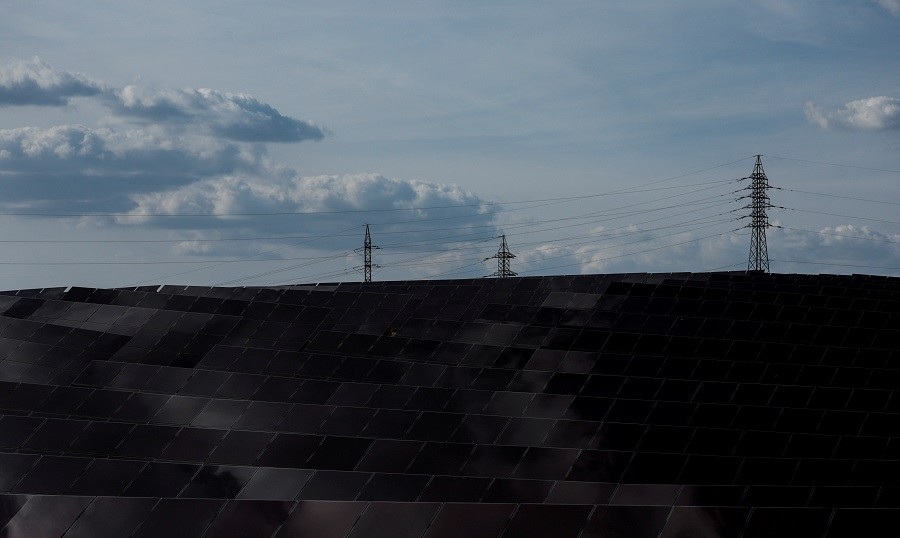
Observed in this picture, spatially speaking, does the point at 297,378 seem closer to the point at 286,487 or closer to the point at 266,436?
the point at 266,436

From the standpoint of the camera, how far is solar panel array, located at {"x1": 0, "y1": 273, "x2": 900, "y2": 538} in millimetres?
20312

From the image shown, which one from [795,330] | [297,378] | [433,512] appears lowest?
[795,330]

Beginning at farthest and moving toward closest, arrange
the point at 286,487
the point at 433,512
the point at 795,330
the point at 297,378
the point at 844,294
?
the point at 844,294 → the point at 795,330 → the point at 297,378 → the point at 286,487 → the point at 433,512

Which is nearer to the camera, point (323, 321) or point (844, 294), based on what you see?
point (323, 321)

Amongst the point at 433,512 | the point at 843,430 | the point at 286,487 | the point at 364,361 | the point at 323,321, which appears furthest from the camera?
the point at 323,321

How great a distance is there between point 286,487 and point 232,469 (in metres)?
2.25

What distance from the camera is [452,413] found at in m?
40.3

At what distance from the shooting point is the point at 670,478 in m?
35.8

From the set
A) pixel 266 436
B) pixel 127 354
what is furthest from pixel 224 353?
pixel 266 436

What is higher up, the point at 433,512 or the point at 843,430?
the point at 433,512

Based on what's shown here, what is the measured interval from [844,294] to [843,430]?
2866cm

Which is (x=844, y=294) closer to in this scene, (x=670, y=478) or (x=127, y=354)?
(x=670, y=478)

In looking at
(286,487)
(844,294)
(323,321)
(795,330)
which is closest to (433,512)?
(286,487)

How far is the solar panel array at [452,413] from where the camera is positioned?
20312 millimetres
